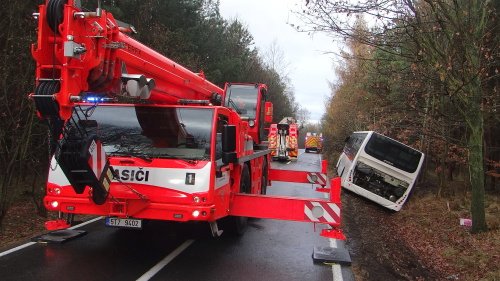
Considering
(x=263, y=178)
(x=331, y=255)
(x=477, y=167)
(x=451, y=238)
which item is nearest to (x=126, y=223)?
(x=331, y=255)

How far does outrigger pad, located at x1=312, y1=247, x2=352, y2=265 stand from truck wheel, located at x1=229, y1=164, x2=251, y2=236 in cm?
159

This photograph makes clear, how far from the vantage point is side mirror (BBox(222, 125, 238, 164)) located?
22.7ft

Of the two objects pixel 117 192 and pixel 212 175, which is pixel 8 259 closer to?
pixel 117 192

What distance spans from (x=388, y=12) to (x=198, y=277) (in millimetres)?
5908

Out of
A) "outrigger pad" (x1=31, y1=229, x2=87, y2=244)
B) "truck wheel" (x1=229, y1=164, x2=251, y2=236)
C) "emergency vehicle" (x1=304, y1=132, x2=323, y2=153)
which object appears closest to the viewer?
"outrigger pad" (x1=31, y1=229, x2=87, y2=244)

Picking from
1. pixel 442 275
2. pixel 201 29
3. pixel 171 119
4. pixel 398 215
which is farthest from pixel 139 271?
pixel 201 29

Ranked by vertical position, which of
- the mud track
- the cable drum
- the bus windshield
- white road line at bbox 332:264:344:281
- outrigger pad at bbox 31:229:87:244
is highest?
the cable drum

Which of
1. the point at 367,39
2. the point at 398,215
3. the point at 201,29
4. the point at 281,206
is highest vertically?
the point at 201,29

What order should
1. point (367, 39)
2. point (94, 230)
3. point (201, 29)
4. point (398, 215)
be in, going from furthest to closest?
point (201, 29), point (398, 215), point (367, 39), point (94, 230)

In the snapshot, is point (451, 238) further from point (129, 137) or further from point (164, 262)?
point (129, 137)

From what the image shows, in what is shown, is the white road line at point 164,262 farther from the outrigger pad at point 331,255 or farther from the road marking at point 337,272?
the road marking at point 337,272

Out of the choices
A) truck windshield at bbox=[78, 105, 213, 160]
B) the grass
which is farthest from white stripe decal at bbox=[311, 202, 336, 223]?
the grass

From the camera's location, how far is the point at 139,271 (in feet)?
21.3

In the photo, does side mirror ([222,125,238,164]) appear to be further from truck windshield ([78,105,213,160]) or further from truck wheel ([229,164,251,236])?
truck wheel ([229,164,251,236])
